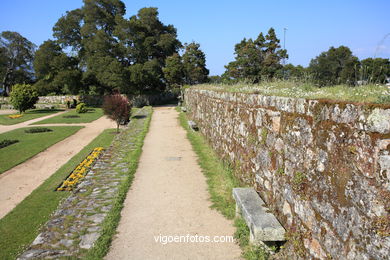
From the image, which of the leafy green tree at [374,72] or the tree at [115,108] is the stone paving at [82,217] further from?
the tree at [115,108]

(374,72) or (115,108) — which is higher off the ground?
(374,72)

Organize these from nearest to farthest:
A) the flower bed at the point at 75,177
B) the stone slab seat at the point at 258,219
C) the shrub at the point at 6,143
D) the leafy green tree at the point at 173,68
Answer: the stone slab seat at the point at 258,219, the flower bed at the point at 75,177, the shrub at the point at 6,143, the leafy green tree at the point at 173,68

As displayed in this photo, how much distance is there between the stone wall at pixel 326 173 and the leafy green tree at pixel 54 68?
1280 inches

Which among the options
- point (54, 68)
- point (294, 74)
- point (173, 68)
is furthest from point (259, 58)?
point (54, 68)

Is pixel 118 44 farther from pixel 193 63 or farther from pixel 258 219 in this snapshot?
pixel 258 219

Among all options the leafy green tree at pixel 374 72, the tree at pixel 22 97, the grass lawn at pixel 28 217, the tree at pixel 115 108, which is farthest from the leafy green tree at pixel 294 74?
the tree at pixel 22 97

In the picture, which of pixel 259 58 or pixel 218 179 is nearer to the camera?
pixel 218 179

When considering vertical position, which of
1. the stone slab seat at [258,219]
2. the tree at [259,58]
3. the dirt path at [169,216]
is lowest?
the dirt path at [169,216]

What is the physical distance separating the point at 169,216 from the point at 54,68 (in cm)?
3460

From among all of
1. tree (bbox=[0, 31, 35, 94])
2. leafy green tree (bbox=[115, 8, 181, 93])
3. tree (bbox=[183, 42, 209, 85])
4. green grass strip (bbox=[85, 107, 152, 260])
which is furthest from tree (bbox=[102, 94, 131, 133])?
tree (bbox=[0, 31, 35, 94])

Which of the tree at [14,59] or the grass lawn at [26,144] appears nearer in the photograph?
the grass lawn at [26,144]

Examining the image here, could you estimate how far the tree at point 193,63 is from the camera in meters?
34.6

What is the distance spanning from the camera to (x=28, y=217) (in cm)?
566

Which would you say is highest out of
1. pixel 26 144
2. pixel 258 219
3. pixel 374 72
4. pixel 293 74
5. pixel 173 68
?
pixel 173 68
